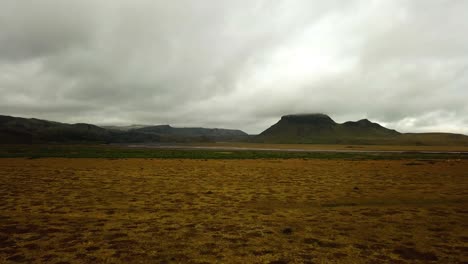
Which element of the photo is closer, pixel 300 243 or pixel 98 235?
pixel 300 243

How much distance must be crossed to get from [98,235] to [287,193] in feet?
38.5

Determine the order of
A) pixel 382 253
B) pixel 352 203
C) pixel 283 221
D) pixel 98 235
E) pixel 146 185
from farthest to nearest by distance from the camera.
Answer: pixel 146 185 → pixel 352 203 → pixel 283 221 → pixel 98 235 → pixel 382 253

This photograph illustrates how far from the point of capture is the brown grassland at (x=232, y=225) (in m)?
7.26

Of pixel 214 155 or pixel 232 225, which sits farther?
pixel 214 155

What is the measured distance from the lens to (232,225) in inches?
403

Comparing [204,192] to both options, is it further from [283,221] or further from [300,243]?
[300,243]

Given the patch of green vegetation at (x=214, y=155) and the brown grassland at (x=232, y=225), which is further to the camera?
the patch of green vegetation at (x=214, y=155)

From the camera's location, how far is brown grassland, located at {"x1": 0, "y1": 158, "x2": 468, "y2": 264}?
23.8 feet

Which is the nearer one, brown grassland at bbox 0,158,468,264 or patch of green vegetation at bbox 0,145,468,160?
brown grassland at bbox 0,158,468,264

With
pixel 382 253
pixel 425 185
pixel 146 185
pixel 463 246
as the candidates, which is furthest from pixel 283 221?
pixel 425 185

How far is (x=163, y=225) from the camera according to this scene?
400 inches

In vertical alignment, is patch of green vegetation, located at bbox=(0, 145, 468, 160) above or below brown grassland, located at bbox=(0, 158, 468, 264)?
above

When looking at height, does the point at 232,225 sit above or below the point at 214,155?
below

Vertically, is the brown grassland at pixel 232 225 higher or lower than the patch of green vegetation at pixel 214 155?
lower
